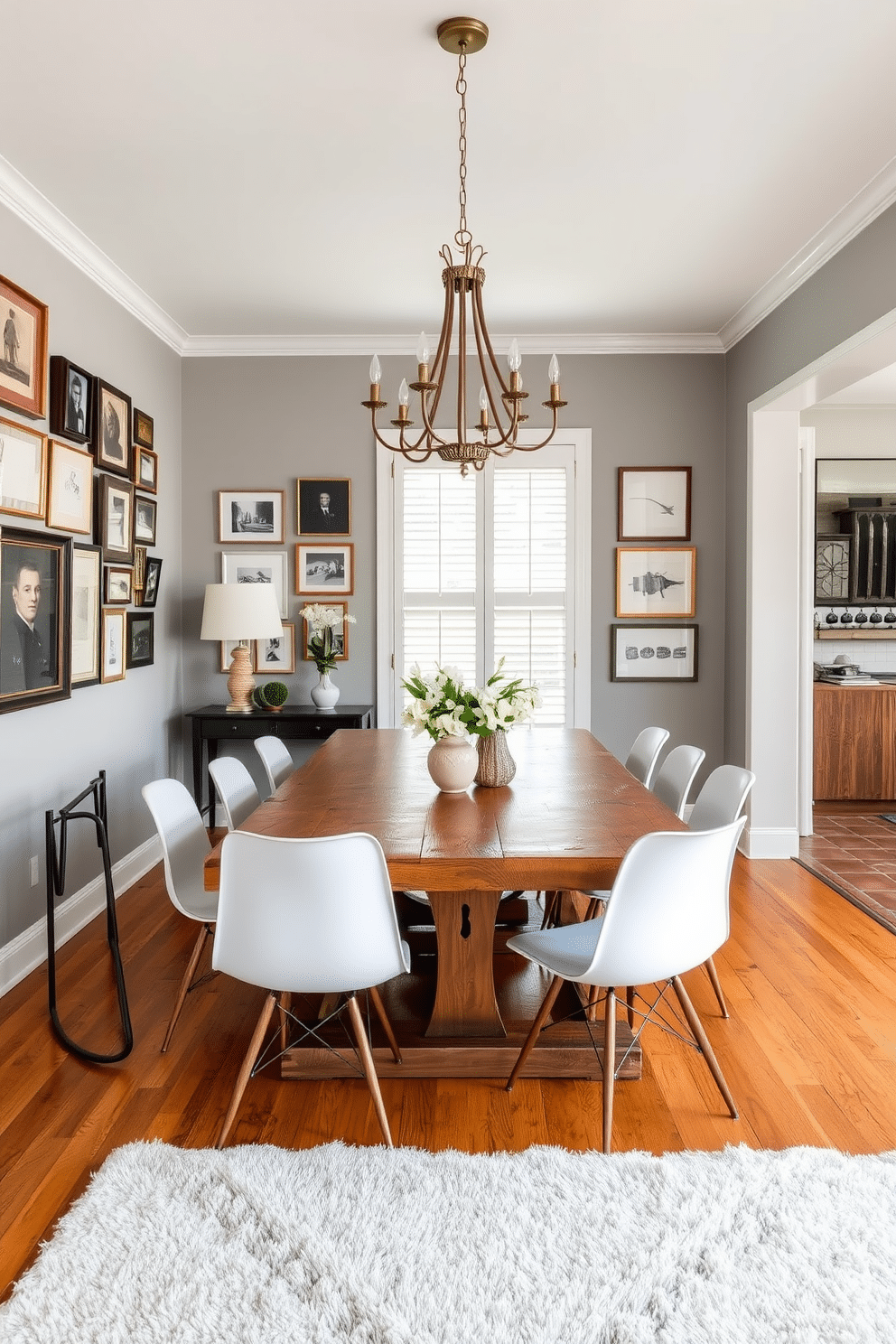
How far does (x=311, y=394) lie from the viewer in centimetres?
538

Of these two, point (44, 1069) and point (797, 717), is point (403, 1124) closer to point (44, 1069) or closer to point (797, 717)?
point (44, 1069)

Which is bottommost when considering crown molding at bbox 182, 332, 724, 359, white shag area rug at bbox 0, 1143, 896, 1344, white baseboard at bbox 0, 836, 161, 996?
white shag area rug at bbox 0, 1143, 896, 1344

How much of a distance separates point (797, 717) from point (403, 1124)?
11.4 feet

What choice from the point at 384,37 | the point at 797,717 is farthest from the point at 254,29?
the point at 797,717

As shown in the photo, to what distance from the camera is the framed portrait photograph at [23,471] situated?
3.19 meters

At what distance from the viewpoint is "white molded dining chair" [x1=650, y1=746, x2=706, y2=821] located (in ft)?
11.2

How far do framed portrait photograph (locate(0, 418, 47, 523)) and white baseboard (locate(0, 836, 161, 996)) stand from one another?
5.15 ft

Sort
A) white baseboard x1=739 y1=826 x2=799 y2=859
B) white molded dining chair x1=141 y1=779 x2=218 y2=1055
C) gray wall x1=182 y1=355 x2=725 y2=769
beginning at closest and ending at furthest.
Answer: white molded dining chair x1=141 y1=779 x2=218 y2=1055 < white baseboard x1=739 y1=826 x2=799 y2=859 < gray wall x1=182 y1=355 x2=725 y2=769

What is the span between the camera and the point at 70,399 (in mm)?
3721

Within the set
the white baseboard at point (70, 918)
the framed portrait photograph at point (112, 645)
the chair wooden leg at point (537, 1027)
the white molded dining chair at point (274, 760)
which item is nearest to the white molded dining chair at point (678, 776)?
the chair wooden leg at point (537, 1027)

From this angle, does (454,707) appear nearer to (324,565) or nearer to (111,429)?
(111,429)

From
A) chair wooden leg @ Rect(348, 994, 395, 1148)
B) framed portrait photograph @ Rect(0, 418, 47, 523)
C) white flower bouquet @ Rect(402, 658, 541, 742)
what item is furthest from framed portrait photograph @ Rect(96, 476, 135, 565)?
chair wooden leg @ Rect(348, 994, 395, 1148)

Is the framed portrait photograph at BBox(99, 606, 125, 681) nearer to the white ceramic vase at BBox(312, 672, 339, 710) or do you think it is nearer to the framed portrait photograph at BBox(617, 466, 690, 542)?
the white ceramic vase at BBox(312, 672, 339, 710)

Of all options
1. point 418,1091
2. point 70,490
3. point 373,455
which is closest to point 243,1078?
point 418,1091
